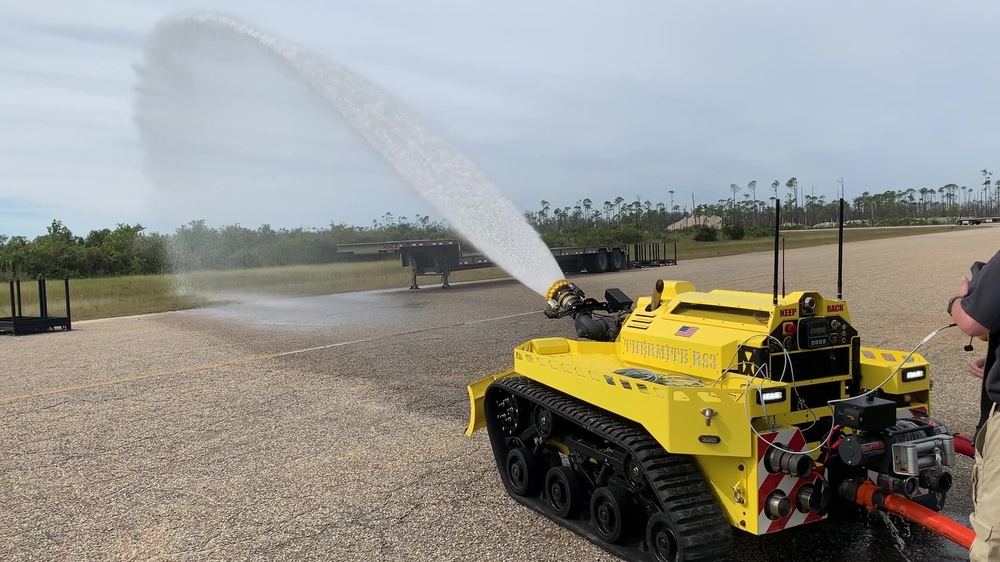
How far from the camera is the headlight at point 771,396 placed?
405 cm

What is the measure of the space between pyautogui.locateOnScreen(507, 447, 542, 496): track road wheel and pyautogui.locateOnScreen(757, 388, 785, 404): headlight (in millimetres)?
2069

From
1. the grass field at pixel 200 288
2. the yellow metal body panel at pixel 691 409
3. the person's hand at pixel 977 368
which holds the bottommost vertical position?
the grass field at pixel 200 288

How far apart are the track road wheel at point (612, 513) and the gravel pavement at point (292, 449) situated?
0.19 meters

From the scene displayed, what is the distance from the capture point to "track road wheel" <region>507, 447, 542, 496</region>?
5594mm

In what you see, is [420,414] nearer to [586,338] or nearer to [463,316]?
[586,338]

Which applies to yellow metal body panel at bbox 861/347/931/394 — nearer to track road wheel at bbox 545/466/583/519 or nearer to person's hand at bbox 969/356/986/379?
person's hand at bbox 969/356/986/379

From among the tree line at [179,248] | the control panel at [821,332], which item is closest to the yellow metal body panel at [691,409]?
the control panel at [821,332]

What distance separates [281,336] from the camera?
15727 millimetres

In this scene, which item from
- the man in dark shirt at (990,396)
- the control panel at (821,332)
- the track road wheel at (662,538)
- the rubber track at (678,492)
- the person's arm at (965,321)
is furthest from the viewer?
the control panel at (821,332)

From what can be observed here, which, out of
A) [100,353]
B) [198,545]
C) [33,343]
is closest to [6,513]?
[198,545]

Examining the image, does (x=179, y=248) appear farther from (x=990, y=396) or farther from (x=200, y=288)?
(x=990, y=396)

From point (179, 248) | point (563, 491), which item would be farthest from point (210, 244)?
point (563, 491)

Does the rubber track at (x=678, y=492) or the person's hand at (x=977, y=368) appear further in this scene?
the rubber track at (x=678, y=492)

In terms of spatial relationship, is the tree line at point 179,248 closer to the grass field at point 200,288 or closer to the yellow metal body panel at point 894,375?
the grass field at point 200,288
